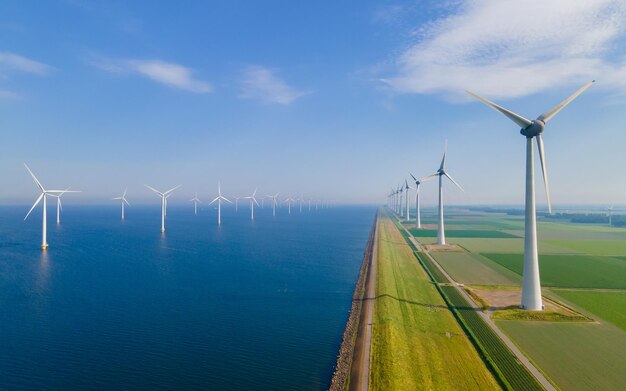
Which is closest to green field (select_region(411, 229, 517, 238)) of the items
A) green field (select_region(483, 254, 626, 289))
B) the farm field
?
the farm field

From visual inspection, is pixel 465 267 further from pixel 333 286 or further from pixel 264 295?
pixel 264 295

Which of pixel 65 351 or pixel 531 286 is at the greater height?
pixel 531 286

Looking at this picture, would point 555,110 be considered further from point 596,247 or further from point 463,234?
point 463,234

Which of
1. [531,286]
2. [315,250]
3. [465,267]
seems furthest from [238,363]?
[315,250]

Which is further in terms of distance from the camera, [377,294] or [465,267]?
[465,267]

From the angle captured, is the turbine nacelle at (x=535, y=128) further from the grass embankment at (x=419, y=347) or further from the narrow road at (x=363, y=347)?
the narrow road at (x=363, y=347)
